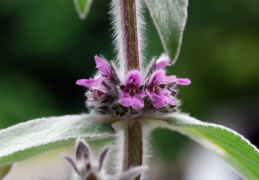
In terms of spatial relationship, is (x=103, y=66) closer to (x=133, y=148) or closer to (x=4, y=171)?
(x=133, y=148)

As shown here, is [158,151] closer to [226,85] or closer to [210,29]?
[226,85]

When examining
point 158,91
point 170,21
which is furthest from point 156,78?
point 170,21

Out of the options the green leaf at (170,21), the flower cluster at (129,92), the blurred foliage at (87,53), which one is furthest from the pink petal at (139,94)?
the blurred foliage at (87,53)

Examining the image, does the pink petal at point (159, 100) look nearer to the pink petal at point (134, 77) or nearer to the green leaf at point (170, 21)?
the pink petal at point (134, 77)

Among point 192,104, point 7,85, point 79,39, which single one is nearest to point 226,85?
point 192,104

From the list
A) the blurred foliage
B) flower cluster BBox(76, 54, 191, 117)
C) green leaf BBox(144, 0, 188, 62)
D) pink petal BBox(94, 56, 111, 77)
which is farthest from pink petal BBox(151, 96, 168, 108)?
the blurred foliage

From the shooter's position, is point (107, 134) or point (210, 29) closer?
point (107, 134)
